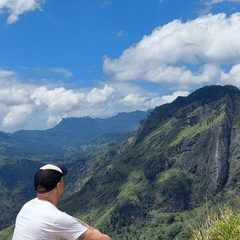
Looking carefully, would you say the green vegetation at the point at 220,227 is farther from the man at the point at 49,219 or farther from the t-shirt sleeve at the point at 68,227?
the t-shirt sleeve at the point at 68,227

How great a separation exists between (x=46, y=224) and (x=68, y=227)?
0.36 meters

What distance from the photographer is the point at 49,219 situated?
5766 mm

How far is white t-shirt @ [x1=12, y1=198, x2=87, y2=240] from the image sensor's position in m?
5.70

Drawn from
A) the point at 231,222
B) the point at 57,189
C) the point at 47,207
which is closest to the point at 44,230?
the point at 47,207

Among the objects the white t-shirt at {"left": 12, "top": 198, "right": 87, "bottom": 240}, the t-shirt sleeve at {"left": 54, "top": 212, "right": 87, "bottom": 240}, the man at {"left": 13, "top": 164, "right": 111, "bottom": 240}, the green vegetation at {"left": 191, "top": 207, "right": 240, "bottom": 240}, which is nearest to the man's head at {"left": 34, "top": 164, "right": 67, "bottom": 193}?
the man at {"left": 13, "top": 164, "right": 111, "bottom": 240}

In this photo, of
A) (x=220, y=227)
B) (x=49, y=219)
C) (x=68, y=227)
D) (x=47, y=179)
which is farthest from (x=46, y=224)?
(x=220, y=227)

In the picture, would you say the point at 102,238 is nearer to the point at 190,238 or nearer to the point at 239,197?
the point at 190,238

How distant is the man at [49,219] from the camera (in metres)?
5.71

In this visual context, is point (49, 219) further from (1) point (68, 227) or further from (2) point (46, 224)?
(1) point (68, 227)

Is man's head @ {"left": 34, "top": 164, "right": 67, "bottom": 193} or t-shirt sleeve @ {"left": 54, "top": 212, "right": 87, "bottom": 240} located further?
man's head @ {"left": 34, "top": 164, "right": 67, "bottom": 193}

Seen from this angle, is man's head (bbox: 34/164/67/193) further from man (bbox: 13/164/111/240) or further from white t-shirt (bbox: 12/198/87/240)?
white t-shirt (bbox: 12/198/87/240)

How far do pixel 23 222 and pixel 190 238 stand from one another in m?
5.08

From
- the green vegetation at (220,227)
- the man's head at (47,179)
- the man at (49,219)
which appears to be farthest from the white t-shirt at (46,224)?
the green vegetation at (220,227)

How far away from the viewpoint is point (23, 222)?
20.0 ft
